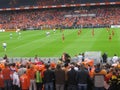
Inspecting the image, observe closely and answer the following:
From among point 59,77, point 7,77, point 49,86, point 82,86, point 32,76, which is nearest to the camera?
point 82,86

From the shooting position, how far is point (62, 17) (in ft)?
275

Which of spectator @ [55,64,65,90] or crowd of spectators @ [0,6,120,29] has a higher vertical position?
crowd of spectators @ [0,6,120,29]

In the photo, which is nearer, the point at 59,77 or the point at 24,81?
the point at 59,77

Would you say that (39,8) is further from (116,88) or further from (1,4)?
(116,88)

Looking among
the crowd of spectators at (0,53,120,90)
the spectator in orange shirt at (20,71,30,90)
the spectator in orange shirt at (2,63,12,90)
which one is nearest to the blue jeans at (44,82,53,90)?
the crowd of spectators at (0,53,120,90)

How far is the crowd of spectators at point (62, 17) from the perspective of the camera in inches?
3123

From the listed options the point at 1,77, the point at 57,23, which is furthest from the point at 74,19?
the point at 1,77

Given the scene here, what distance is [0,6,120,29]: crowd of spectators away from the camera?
260 ft

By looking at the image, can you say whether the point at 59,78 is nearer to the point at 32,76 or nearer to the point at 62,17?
the point at 32,76

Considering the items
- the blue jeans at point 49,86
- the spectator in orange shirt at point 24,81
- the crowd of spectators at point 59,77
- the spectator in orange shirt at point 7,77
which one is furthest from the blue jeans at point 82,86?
the spectator in orange shirt at point 7,77

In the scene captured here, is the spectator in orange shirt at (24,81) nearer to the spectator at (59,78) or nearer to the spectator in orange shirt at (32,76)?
the spectator in orange shirt at (32,76)

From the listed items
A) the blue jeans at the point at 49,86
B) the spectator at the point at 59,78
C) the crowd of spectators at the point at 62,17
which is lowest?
the blue jeans at the point at 49,86

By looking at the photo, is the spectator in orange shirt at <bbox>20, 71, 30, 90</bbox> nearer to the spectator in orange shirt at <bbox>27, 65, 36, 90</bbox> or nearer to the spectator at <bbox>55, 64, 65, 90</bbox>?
the spectator in orange shirt at <bbox>27, 65, 36, 90</bbox>

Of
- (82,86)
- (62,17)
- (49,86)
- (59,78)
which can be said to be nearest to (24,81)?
(49,86)
